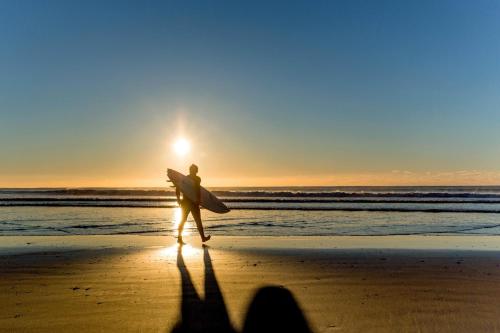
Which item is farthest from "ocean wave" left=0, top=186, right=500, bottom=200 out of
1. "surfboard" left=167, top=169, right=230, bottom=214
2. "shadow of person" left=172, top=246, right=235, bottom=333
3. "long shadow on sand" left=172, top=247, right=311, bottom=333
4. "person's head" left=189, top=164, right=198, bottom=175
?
"long shadow on sand" left=172, top=247, right=311, bottom=333

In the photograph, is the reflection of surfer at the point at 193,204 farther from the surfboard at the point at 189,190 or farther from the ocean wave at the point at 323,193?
the ocean wave at the point at 323,193

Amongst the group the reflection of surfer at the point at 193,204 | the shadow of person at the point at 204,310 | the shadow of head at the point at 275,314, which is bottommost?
the shadow of head at the point at 275,314

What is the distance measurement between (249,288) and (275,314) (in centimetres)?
156

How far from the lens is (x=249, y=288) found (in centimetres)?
756

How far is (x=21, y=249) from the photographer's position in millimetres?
12508

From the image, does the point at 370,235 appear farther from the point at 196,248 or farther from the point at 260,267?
the point at 260,267

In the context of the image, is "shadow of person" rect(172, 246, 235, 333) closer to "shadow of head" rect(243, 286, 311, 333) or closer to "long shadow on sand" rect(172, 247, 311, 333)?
Answer: "long shadow on sand" rect(172, 247, 311, 333)

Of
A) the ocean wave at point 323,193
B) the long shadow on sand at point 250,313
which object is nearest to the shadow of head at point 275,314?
Answer: the long shadow on sand at point 250,313

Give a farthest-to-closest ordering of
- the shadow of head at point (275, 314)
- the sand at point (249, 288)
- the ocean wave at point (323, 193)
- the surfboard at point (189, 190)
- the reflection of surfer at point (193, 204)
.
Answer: the ocean wave at point (323, 193) < the surfboard at point (189, 190) < the reflection of surfer at point (193, 204) < the sand at point (249, 288) < the shadow of head at point (275, 314)

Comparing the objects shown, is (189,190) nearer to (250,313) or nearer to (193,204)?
(193,204)

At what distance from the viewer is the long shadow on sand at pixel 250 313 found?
216 inches

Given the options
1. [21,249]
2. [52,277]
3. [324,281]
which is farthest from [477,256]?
[21,249]

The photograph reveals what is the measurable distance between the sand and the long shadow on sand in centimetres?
1

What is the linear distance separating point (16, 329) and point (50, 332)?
1.54 feet
